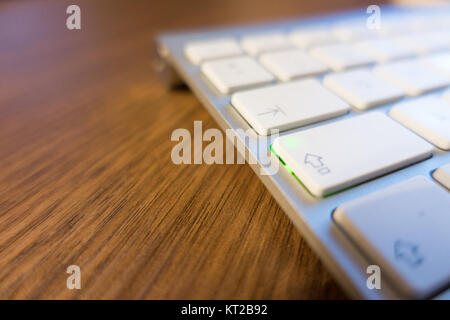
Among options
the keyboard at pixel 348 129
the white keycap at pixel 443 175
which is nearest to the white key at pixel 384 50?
the keyboard at pixel 348 129

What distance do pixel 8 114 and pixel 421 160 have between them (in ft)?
1.36

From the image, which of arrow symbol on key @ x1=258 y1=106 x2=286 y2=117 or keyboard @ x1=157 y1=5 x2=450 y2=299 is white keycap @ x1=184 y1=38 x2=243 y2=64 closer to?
keyboard @ x1=157 y1=5 x2=450 y2=299

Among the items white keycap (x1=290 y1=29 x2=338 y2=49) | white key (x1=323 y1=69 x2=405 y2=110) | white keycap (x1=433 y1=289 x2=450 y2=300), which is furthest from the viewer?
white keycap (x1=290 y1=29 x2=338 y2=49)

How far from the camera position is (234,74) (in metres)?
0.30

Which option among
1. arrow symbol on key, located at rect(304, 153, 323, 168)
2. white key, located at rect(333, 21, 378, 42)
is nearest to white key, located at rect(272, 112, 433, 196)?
arrow symbol on key, located at rect(304, 153, 323, 168)

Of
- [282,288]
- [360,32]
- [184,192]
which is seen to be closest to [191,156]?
[184,192]

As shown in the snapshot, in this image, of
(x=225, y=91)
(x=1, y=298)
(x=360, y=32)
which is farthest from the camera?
(x=360, y=32)

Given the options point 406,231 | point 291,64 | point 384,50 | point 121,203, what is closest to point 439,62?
point 384,50

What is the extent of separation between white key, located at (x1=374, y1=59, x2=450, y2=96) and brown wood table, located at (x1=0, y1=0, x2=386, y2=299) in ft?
0.67

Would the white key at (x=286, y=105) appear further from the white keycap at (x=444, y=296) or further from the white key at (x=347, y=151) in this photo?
the white keycap at (x=444, y=296)

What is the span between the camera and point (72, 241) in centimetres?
20

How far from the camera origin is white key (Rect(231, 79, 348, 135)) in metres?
0.24

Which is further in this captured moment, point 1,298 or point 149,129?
point 149,129

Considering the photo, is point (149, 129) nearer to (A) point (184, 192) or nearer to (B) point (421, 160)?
(A) point (184, 192)
